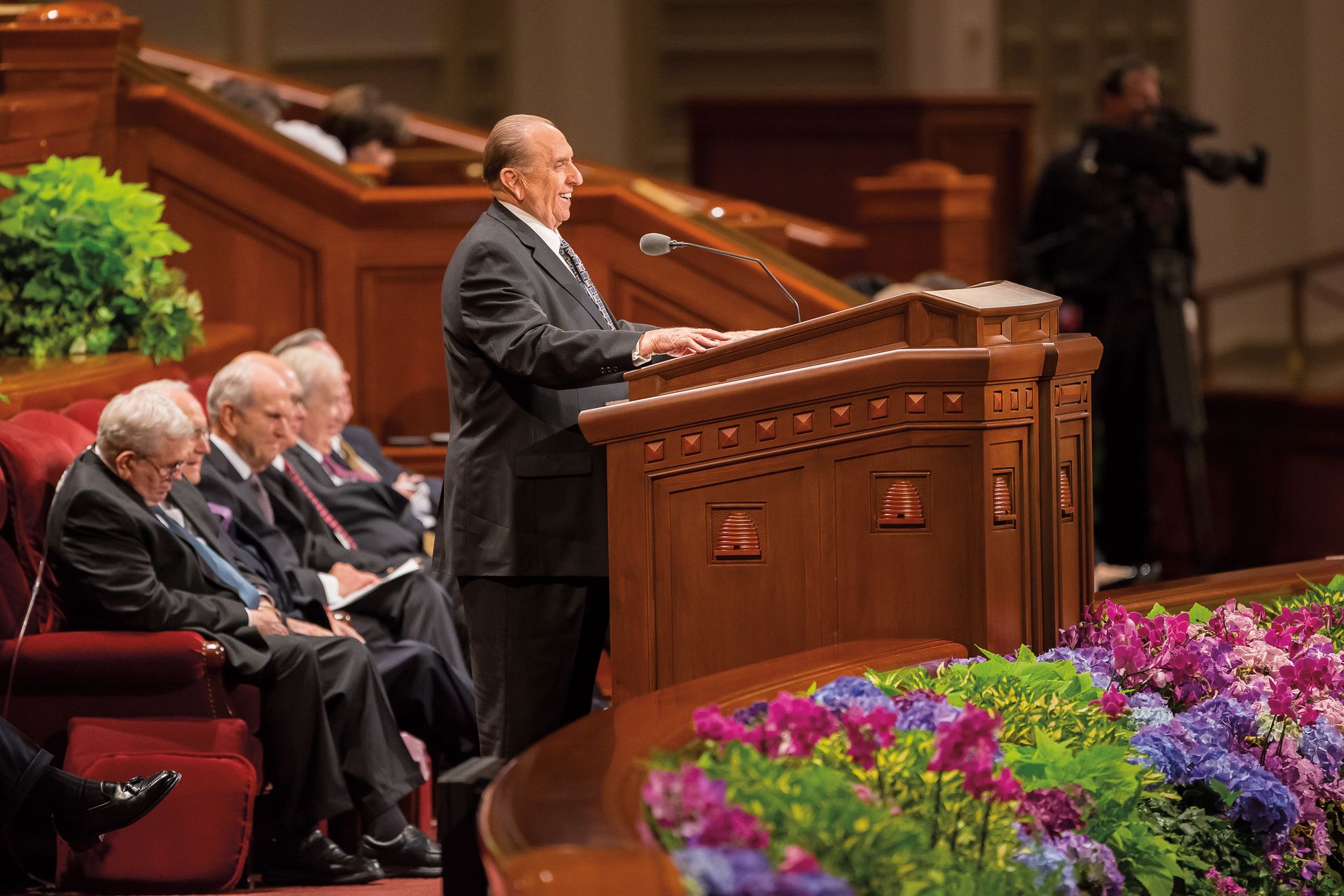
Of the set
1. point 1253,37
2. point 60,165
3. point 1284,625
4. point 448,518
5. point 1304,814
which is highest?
point 1253,37

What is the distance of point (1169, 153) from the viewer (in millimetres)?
6461

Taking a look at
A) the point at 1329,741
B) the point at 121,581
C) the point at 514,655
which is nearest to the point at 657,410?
the point at 514,655

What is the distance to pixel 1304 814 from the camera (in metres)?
2.60

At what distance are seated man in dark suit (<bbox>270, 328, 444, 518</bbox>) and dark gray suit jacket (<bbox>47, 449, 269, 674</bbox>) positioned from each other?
4.50ft

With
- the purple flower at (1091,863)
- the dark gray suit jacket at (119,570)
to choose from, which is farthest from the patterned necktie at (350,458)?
the purple flower at (1091,863)

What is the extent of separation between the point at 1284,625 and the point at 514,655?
4.15ft

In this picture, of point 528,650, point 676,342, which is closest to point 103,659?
point 528,650

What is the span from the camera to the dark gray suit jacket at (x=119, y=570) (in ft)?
11.7

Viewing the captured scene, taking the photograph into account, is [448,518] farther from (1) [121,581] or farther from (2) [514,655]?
(1) [121,581]

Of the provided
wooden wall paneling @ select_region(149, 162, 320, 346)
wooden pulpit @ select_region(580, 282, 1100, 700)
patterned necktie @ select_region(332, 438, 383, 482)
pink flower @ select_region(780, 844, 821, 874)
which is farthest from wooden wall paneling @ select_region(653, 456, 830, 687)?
wooden wall paneling @ select_region(149, 162, 320, 346)

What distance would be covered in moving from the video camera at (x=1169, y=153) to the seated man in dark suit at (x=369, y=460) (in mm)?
2781

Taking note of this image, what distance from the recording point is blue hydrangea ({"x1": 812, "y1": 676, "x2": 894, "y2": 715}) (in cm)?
217

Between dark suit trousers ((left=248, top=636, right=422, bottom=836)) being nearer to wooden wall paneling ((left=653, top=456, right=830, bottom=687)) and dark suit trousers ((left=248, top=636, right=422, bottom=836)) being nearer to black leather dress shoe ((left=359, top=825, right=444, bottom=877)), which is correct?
black leather dress shoe ((left=359, top=825, right=444, bottom=877))

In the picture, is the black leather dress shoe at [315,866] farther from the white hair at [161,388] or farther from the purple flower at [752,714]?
the purple flower at [752,714]
